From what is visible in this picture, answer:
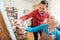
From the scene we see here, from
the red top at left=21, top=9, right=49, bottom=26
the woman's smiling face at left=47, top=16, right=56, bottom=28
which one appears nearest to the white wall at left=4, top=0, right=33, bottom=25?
the red top at left=21, top=9, right=49, bottom=26

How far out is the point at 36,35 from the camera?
3.18 feet

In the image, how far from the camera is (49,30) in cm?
96

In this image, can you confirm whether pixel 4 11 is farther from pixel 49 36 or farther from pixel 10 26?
pixel 49 36

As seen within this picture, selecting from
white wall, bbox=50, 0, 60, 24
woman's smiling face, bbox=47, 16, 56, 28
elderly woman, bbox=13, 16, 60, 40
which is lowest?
elderly woman, bbox=13, 16, 60, 40

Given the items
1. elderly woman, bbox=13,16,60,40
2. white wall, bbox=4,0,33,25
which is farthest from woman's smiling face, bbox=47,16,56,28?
white wall, bbox=4,0,33,25

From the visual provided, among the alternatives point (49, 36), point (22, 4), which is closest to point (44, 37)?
point (49, 36)

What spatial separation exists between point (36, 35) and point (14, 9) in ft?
0.78

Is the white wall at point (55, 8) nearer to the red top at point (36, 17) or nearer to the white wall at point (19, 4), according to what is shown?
the red top at point (36, 17)

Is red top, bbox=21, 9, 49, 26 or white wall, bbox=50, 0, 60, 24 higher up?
white wall, bbox=50, 0, 60, 24

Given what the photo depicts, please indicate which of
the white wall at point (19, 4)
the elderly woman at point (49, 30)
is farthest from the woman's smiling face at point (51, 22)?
the white wall at point (19, 4)

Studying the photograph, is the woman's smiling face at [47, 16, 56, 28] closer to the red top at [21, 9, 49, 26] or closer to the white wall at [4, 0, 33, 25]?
the red top at [21, 9, 49, 26]

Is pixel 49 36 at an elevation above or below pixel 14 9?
below

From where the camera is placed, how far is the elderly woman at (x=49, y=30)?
948 mm

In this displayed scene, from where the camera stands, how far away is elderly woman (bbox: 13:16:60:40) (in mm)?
948
